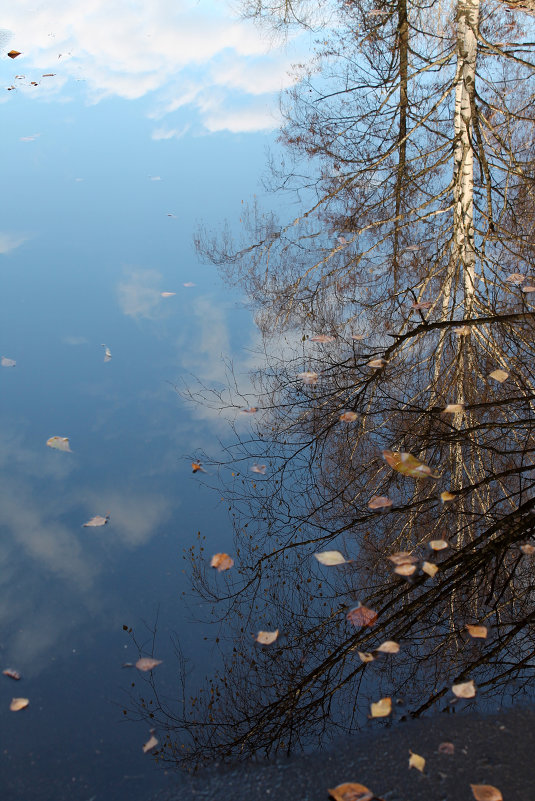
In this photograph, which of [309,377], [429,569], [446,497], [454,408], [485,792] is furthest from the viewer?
[309,377]

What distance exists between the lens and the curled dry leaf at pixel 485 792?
193cm

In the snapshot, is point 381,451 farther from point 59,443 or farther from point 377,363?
point 59,443

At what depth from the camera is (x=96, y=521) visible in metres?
3.17

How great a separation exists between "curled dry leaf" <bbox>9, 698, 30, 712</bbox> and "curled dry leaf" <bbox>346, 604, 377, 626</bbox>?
1.23m

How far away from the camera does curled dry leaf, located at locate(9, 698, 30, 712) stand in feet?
7.66

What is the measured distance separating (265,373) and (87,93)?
7.70 meters

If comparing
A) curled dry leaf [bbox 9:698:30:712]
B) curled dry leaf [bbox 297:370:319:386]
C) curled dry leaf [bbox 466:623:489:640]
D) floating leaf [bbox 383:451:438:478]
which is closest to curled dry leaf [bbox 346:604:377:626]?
curled dry leaf [bbox 466:623:489:640]

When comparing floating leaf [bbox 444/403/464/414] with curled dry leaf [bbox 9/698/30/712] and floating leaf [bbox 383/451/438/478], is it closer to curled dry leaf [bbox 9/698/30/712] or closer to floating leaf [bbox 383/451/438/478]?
floating leaf [bbox 383/451/438/478]

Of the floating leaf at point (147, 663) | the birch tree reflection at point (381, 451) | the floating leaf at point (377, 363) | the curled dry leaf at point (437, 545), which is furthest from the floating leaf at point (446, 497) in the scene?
the floating leaf at point (147, 663)

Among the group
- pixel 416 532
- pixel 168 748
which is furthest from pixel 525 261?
pixel 168 748

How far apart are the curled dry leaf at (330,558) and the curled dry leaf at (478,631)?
0.57 meters

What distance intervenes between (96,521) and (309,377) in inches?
63.5

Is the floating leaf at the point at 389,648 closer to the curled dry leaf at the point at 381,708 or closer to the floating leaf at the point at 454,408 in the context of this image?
the curled dry leaf at the point at 381,708

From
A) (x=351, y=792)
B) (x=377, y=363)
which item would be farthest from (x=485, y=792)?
(x=377, y=363)
